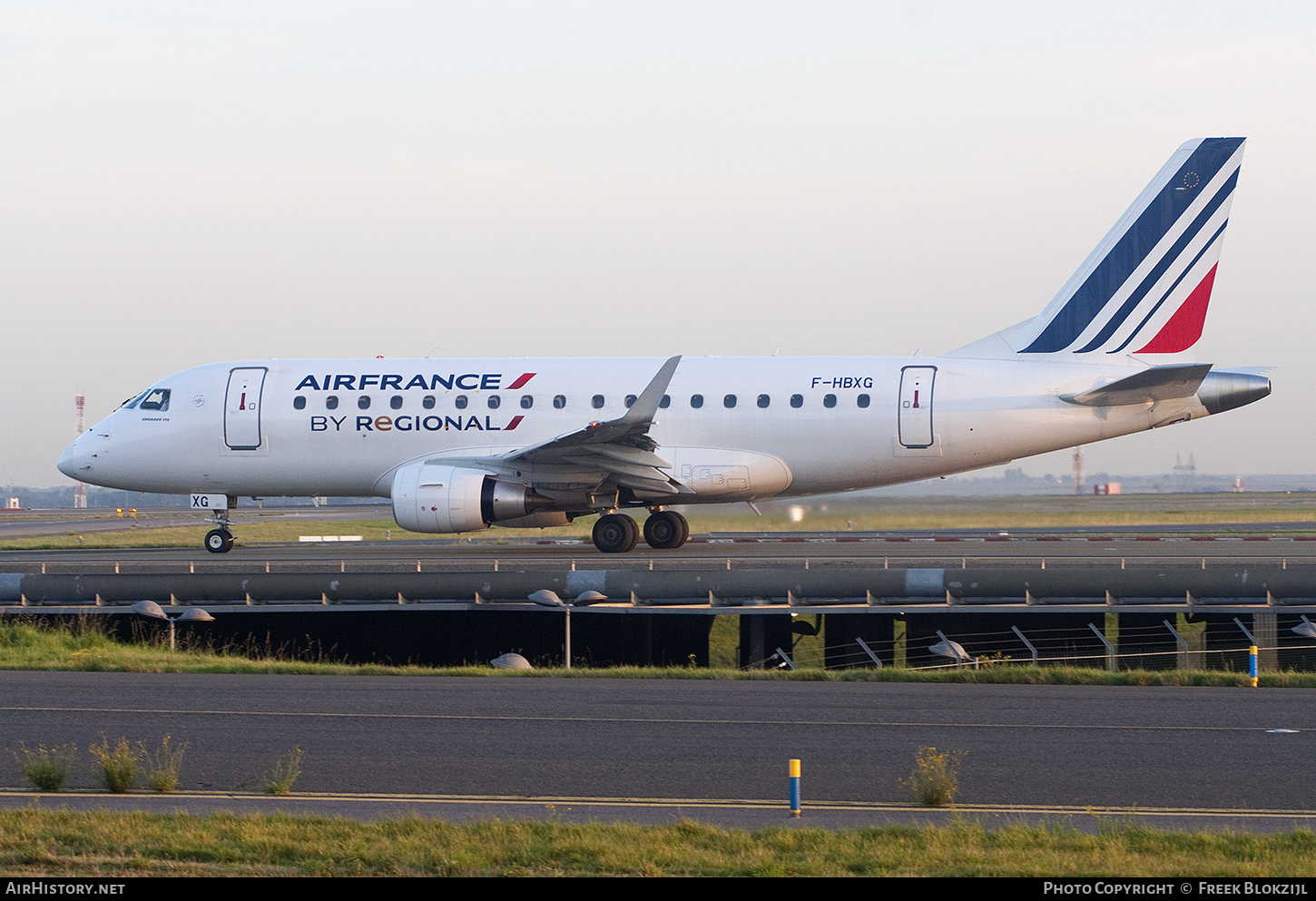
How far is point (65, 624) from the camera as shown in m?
22.0

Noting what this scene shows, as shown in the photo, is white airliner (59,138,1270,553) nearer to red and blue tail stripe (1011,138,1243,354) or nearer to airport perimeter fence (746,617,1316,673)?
red and blue tail stripe (1011,138,1243,354)

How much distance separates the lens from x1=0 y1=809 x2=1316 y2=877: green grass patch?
300 inches

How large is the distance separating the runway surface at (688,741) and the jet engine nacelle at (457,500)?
9.29m

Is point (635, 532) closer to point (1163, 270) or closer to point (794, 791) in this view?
point (1163, 270)

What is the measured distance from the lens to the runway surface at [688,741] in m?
9.76

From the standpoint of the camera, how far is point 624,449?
87.2ft

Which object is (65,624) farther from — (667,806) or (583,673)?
(667,806)

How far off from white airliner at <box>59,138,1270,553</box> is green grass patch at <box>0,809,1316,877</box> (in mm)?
17011

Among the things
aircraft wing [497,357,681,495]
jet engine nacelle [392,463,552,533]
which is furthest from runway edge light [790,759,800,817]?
jet engine nacelle [392,463,552,533]

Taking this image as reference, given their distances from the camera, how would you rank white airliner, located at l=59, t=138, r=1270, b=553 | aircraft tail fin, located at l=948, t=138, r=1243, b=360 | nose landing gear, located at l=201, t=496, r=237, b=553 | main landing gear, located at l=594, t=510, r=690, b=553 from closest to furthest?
white airliner, located at l=59, t=138, r=1270, b=553 → aircraft tail fin, located at l=948, t=138, r=1243, b=360 → main landing gear, located at l=594, t=510, r=690, b=553 → nose landing gear, located at l=201, t=496, r=237, b=553

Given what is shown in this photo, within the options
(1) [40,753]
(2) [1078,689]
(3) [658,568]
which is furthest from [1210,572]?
(1) [40,753]

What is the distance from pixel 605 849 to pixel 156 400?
25.2 meters

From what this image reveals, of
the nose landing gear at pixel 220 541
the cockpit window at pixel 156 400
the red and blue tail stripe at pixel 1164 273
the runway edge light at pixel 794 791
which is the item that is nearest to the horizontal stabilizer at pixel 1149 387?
the red and blue tail stripe at pixel 1164 273

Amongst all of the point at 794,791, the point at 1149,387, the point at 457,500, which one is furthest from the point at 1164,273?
the point at 794,791
